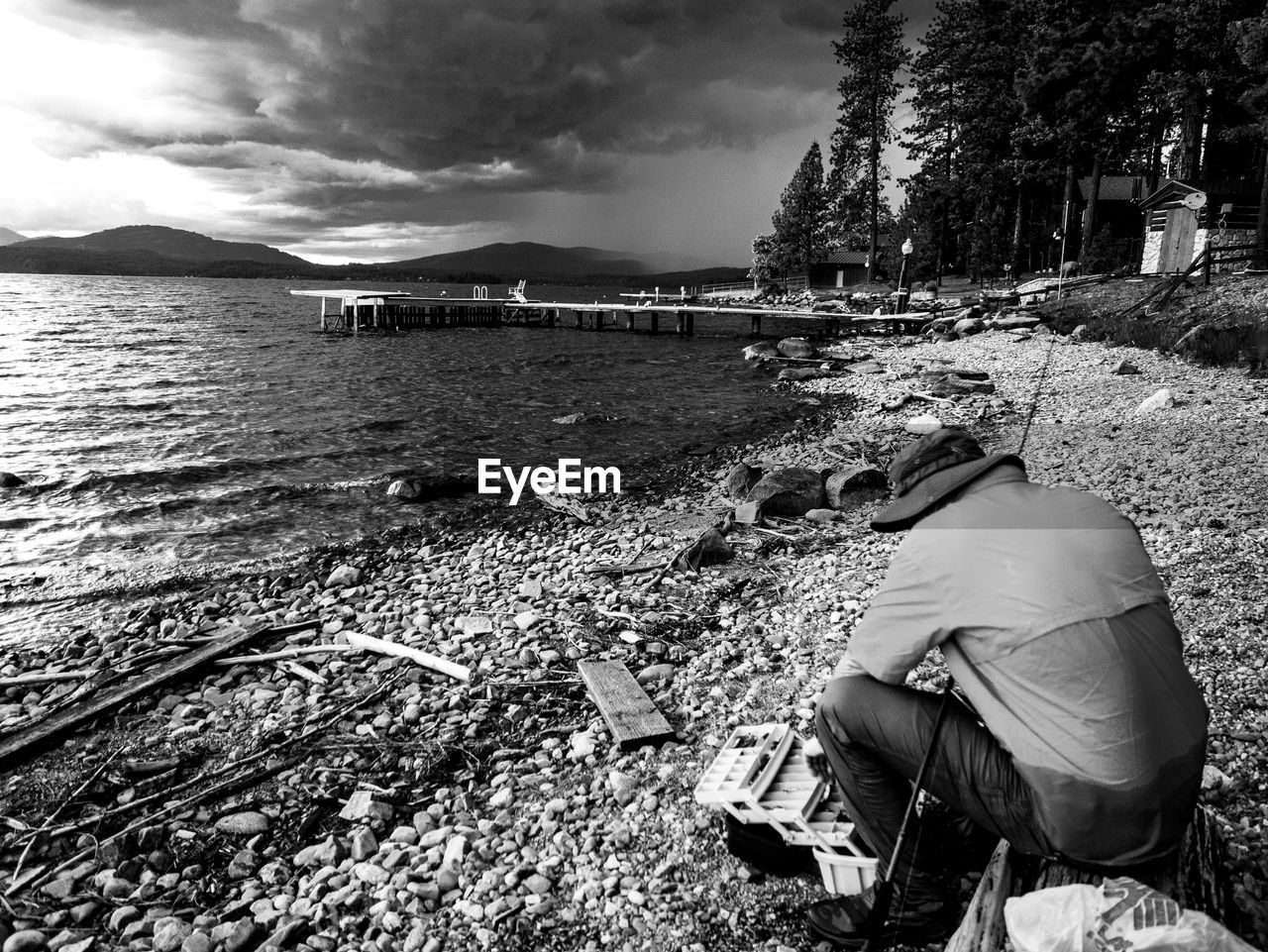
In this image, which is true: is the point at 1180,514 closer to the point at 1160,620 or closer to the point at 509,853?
the point at 1160,620

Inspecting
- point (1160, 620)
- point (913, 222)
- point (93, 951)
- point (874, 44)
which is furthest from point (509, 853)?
point (874, 44)

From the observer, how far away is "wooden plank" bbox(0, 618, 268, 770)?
6.17m

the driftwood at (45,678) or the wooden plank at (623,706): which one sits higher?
the wooden plank at (623,706)

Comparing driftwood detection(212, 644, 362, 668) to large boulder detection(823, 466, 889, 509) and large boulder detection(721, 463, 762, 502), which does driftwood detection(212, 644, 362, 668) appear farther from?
large boulder detection(823, 466, 889, 509)

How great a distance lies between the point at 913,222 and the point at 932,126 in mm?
7007

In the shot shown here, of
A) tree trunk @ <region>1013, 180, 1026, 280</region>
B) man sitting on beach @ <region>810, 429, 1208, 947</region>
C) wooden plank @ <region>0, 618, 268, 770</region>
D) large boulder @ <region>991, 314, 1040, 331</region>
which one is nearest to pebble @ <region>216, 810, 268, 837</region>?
wooden plank @ <region>0, 618, 268, 770</region>

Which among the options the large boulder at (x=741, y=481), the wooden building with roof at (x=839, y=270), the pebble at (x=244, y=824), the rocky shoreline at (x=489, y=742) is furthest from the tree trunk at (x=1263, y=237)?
the wooden building with roof at (x=839, y=270)

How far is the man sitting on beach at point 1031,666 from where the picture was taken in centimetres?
253

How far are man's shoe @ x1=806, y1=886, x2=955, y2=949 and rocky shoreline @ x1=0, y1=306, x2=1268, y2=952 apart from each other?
0.61 feet

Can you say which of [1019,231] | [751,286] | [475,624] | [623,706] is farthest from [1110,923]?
[751,286]

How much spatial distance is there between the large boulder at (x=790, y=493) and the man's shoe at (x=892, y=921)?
7.33m

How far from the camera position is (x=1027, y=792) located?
287 centimetres

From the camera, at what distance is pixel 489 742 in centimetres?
573

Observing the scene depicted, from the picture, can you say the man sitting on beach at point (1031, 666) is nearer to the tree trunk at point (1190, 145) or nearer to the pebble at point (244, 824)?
the pebble at point (244, 824)
